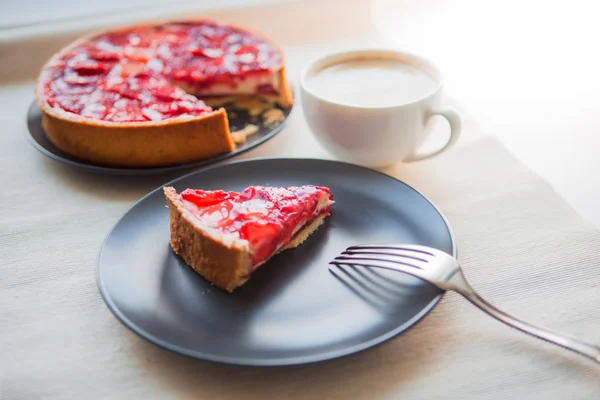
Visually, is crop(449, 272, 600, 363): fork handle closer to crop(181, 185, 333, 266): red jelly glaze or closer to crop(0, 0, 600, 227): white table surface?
crop(181, 185, 333, 266): red jelly glaze

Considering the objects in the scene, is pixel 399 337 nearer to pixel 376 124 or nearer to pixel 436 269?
pixel 436 269

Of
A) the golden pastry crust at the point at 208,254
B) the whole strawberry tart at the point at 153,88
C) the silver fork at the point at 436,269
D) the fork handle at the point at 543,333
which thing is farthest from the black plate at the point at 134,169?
the fork handle at the point at 543,333

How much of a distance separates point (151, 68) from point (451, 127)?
1.29 meters

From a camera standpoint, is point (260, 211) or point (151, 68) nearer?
point (260, 211)

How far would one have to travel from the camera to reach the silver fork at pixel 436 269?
47.3 inches

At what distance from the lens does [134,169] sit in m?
1.93

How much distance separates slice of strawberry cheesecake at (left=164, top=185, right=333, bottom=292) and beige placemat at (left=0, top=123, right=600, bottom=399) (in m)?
0.23

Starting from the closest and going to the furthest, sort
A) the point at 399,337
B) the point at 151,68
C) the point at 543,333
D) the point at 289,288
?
1. the point at 543,333
2. the point at 399,337
3. the point at 289,288
4. the point at 151,68

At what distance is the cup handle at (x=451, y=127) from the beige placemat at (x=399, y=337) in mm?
79

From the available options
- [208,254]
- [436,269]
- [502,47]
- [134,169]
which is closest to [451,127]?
[436,269]

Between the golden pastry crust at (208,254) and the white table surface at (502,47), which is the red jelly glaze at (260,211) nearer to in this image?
the golden pastry crust at (208,254)

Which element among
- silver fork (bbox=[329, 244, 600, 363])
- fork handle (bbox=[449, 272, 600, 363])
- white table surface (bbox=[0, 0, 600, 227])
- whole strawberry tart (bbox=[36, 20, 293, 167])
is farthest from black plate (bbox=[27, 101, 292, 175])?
fork handle (bbox=[449, 272, 600, 363])

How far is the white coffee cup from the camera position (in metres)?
1.77

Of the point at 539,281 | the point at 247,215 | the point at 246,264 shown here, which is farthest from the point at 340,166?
the point at 539,281
